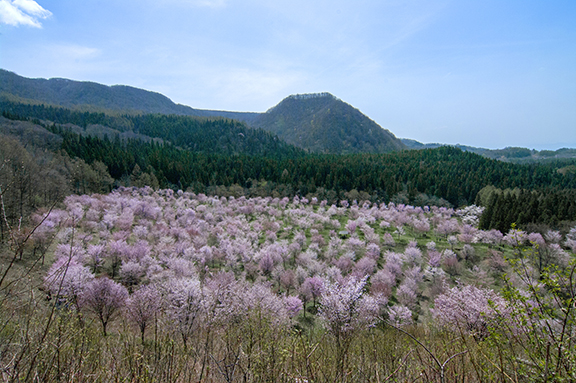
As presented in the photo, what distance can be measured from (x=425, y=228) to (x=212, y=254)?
47001 millimetres

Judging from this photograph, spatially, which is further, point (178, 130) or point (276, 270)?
point (178, 130)

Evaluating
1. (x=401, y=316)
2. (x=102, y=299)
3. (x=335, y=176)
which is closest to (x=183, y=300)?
(x=102, y=299)

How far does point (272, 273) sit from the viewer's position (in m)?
33.9

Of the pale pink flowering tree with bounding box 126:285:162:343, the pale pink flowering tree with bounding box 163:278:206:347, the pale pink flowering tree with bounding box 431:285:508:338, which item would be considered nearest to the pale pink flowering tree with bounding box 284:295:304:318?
the pale pink flowering tree with bounding box 163:278:206:347

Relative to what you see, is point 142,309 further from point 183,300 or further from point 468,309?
point 468,309

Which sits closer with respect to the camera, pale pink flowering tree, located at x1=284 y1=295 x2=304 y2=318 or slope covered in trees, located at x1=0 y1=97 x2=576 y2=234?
pale pink flowering tree, located at x1=284 y1=295 x2=304 y2=318

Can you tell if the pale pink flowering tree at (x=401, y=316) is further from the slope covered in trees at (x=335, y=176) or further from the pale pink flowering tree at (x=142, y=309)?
the slope covered in trees at (x=335, y=176)

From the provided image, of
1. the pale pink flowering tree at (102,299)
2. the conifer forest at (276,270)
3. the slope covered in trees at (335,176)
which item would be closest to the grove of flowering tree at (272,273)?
the pale pink flowering tree at (102,299)

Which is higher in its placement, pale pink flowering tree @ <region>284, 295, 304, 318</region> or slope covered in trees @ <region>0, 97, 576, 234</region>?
slope covered in trees @ <region>0, 97, 576, 234</region>

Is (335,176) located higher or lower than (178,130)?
lower

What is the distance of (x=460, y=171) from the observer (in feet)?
348

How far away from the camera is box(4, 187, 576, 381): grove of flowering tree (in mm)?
15805

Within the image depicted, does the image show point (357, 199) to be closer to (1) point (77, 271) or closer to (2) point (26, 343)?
(1) point (77, 271)

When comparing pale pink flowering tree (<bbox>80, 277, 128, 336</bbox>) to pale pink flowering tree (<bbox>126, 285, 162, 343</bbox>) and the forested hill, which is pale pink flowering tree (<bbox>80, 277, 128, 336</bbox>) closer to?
pale pink flowering tree (<bbox>126, 285, 162, 343</bbox>)
